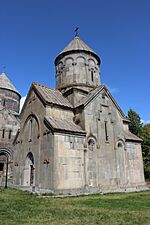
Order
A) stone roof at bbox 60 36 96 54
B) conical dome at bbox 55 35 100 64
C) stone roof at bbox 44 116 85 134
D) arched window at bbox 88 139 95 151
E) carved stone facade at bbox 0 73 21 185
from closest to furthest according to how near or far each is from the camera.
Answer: stone roof at bbox 44 116 85 134 < arched window at bbox 88 139 95 151 < conical dome at bbox 55 35 100 64 < stone roof at bbox 60 36 96 54 < carved stone facade at bbox 0 73 21 185

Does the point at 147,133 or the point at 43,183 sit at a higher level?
the point at 147,133

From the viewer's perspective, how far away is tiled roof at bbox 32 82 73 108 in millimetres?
16266

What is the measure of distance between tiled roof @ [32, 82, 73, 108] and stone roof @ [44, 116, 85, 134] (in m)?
1.49

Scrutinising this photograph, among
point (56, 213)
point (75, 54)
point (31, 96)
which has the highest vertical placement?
point (75, 54)

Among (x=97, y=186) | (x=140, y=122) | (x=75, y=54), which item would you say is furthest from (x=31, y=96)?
(x=140, y=122)

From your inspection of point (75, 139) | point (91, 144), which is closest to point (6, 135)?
point (75, 139)

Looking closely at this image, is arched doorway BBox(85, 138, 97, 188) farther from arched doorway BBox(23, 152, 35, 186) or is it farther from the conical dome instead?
the conical dome

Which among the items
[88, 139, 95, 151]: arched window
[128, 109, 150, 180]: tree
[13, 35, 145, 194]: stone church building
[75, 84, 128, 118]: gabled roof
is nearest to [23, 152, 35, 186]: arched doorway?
[13, 35, 145, 194]: stone church building

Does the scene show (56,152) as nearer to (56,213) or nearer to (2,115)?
(56,213)

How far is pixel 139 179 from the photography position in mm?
18297

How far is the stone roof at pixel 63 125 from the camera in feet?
46.5

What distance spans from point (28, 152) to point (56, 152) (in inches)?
181

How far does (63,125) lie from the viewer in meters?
14.9

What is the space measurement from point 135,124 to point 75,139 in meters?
21.8
